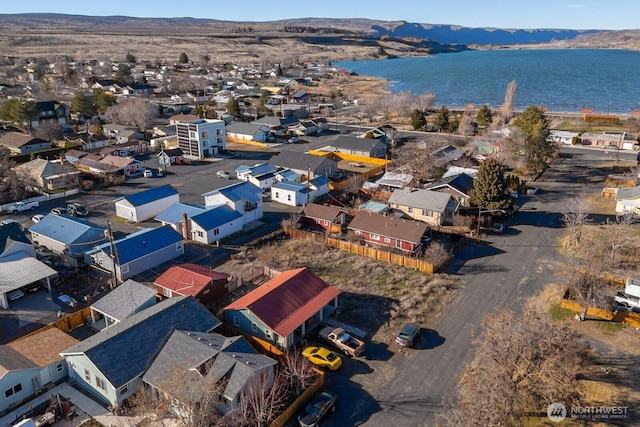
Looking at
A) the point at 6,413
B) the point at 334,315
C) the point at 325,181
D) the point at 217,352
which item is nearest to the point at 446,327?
the point at 334,315

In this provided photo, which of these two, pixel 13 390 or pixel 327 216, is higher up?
pixel 327 216

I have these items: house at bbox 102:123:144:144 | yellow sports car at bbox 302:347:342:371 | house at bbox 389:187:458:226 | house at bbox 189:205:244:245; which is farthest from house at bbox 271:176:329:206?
house at bbox 102:123:144:144

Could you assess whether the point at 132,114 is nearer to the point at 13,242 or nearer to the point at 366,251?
the point at 13,242

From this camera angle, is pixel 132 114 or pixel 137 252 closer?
pixel 137 252

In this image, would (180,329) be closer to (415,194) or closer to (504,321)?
(504,321)

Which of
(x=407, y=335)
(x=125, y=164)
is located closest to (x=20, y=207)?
(x=125, y=164)

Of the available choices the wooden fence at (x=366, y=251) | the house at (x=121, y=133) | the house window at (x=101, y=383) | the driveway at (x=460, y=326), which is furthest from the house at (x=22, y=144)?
the driveway at (x=460, y=326)
